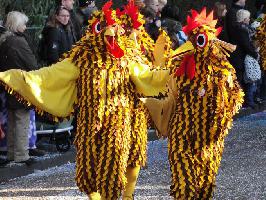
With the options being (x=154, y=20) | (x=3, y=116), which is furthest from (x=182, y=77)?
(x=154, y=20)

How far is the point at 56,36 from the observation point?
460 inches

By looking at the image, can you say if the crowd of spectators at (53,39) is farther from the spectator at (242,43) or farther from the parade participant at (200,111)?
the parade participant at (200,111)

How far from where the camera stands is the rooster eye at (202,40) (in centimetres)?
726

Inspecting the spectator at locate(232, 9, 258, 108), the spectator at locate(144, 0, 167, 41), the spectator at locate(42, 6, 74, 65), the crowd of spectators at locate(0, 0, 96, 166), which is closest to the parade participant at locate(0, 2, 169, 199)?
the crowd of spectators at locate(0, 0, 96, 166)

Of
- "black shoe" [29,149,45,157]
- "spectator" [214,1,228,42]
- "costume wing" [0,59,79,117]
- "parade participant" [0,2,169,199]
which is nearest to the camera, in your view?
"parade participant" [0,2,169,199]

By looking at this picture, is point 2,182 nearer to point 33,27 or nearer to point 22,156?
point 22,156

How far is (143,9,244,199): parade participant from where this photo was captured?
23.7 ft

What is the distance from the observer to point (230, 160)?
37.8 ft

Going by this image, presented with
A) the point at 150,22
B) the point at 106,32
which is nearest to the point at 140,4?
the point at 150,22

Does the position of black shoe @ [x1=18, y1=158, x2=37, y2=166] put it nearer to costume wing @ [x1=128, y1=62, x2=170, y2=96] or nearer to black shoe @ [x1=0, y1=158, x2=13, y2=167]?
black shoe @ [x1=0, y1=158, x2=13, y2=167]

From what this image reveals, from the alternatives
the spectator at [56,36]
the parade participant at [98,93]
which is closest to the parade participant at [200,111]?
the parade participant at [98,93]

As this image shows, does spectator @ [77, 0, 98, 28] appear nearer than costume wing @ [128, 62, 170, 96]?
No

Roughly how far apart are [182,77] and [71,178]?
3.30 meters

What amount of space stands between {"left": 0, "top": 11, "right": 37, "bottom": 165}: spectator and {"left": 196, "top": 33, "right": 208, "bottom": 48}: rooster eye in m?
3.56
